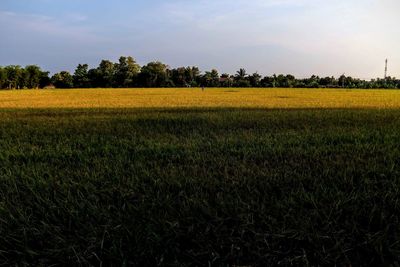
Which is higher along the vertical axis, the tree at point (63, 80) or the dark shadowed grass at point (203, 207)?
the tree at point (63, 80)

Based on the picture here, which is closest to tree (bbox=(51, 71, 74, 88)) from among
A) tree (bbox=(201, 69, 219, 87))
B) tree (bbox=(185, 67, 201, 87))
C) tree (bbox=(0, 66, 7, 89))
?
tree (bbox=(0, 66, 7, 89))

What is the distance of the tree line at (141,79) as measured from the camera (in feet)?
278

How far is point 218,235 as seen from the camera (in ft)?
5.55

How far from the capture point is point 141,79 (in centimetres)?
8531

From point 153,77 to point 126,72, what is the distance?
310 inches

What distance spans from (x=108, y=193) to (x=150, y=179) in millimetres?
356

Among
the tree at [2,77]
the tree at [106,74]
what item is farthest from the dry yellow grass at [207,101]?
the tree at [2,77]

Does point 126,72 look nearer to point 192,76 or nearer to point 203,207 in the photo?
point 192,76

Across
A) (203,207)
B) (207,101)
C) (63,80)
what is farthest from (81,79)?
(203,207)

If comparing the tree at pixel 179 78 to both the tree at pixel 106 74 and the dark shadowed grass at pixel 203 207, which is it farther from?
the dark shadowed grass at pixel 203 207

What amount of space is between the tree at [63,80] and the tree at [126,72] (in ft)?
39.1

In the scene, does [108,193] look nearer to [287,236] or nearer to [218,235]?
[218,235]

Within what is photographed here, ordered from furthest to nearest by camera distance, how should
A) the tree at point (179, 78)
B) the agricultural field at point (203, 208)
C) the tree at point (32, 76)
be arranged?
the tree at point (32, 76)
the tree at point (179, 78)
the agricultural field at point (203, 208)

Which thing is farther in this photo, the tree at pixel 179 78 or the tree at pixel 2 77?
the tree at pixel 179 78
